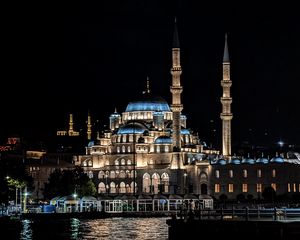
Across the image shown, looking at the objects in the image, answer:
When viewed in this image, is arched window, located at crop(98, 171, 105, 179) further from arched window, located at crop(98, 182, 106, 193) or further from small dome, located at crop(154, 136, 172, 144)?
small dome, located at crop(154, 136, 172, 144)

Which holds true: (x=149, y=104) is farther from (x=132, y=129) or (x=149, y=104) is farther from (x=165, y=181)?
(x=165, y=181)

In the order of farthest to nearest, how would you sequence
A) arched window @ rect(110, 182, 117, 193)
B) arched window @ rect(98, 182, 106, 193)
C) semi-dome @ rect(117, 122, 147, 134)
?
semi-dome @ rect(117, 122, 147, 134), arched window @ rect(98, 182, 106, 193), arched window @ rect(110, 182, 117, 193)

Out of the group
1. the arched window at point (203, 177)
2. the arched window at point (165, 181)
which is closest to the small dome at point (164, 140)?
the arched window at point (165, 181)

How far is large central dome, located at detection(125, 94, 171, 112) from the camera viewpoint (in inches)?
4719

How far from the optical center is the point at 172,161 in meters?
107

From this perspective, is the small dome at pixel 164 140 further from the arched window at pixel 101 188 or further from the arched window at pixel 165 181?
the arched window at pixel 101 188

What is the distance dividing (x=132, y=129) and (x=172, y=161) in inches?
362

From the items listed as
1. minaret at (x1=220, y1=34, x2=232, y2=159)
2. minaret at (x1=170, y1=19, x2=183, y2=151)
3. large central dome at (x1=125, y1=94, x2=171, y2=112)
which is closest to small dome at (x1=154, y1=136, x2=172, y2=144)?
minaret at (x1=170, y1=19, x2=183, y2=151)

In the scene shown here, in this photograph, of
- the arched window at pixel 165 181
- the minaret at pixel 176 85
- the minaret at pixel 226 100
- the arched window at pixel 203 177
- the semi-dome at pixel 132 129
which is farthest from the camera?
the semi-dome at pixel 132 129

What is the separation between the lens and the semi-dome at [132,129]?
4470 inches

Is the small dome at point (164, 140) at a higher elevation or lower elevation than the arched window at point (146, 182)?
higher

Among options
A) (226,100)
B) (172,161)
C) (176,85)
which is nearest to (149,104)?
(172,161)

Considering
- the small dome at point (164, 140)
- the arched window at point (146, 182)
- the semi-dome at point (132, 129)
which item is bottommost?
the arched window at point (146, 182)

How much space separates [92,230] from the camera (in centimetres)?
4941
